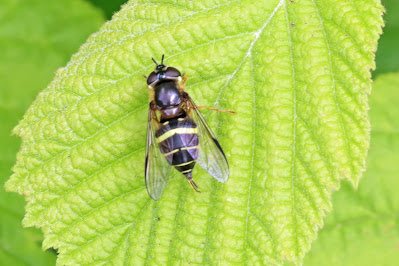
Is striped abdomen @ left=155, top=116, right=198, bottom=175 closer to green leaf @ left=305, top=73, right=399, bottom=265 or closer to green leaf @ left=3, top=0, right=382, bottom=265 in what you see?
green leaf @ left=3, top=0, right=382, bottom=265

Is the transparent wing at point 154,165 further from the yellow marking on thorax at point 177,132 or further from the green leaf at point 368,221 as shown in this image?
the green leaf at point 368,221

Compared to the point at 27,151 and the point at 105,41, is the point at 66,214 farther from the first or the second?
the point at 105,41

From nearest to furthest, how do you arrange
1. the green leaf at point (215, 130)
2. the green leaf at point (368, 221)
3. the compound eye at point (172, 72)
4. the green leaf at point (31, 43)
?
the green leaf at point (215, 130), the compound eye at point (172, 72), the green leaf at point (368, 221), the green leaf at point (31, 43)

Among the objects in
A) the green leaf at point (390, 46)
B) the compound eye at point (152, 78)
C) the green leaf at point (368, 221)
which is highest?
the compound eye at point (152, 78)

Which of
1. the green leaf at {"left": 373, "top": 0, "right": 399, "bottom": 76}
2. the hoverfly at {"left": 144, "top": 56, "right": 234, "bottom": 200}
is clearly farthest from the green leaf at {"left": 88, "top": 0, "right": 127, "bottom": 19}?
the green leaf at {"left": 373, "top": 0, "right": 399, "bottom": 76}

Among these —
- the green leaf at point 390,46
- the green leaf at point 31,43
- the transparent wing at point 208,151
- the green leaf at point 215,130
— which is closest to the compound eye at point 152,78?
the green leaf at point 215,130

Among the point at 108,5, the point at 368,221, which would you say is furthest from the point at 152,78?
the point at 368,221

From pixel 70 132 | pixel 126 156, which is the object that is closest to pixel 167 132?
pixel 126 156

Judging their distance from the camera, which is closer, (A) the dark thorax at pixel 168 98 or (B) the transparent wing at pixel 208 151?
(B) the transparent wing at pixel 208 151
